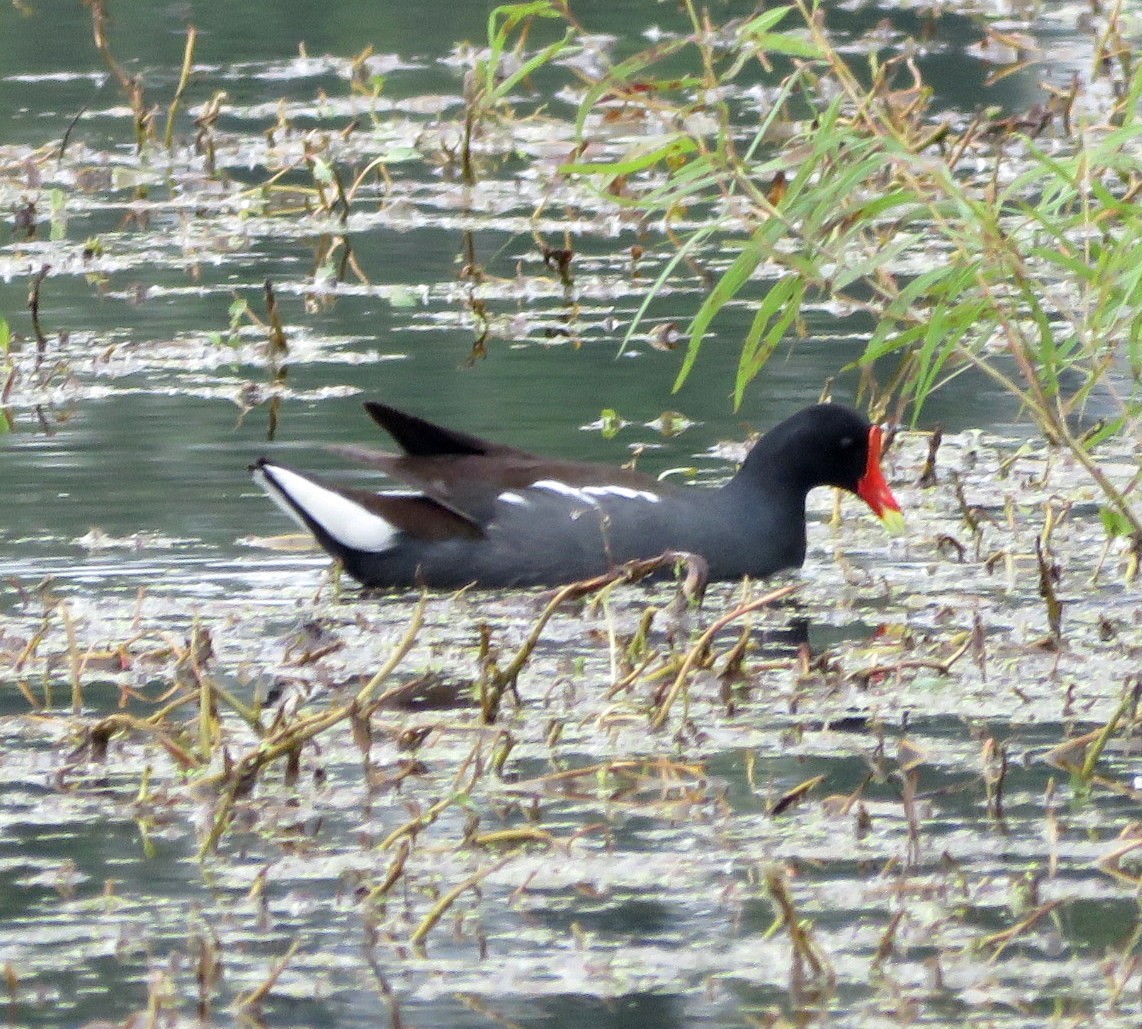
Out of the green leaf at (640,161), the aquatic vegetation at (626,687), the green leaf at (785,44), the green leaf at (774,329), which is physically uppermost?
the green leaf at (785,44)

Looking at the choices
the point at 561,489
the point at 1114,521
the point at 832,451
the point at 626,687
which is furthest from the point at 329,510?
the point at 1114,521

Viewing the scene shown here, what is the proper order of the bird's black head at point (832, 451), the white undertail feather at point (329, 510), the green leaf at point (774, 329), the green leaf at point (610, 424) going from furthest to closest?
the green leaf at point (610, 424) < the bird's black head at point (832, 451) < the white undertail feather at point (329, 510) < the green leaf at point (774, 329)

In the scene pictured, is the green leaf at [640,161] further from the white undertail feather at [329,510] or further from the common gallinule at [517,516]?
the white undertail feather at [329,510]

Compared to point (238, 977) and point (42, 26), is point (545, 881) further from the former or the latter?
point (42, 26)

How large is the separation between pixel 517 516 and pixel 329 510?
1.61 ft

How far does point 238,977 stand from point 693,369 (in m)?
5.53

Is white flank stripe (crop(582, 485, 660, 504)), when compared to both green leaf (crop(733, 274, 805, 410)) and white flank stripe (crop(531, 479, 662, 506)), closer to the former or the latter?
white flank stripe (crop(531, 479, 662, 506))

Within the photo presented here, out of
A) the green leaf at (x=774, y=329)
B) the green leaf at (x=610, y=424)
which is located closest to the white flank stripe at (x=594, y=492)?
the green leaf at (x=774, y=329)

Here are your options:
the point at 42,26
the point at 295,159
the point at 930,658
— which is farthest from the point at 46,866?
the point at 42,26

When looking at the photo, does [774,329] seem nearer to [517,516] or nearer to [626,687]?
[626,687]

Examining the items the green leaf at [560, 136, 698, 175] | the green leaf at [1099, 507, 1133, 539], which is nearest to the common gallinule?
the green leaf at [1099, 507, 1133, 539]

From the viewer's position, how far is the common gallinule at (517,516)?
725cm

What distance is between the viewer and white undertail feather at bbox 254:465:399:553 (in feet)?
23.6

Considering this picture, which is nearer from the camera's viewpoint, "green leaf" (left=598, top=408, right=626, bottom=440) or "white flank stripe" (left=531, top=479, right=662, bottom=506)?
"white flank stripe" (left=531, top=479, right=662, bottom=506)
